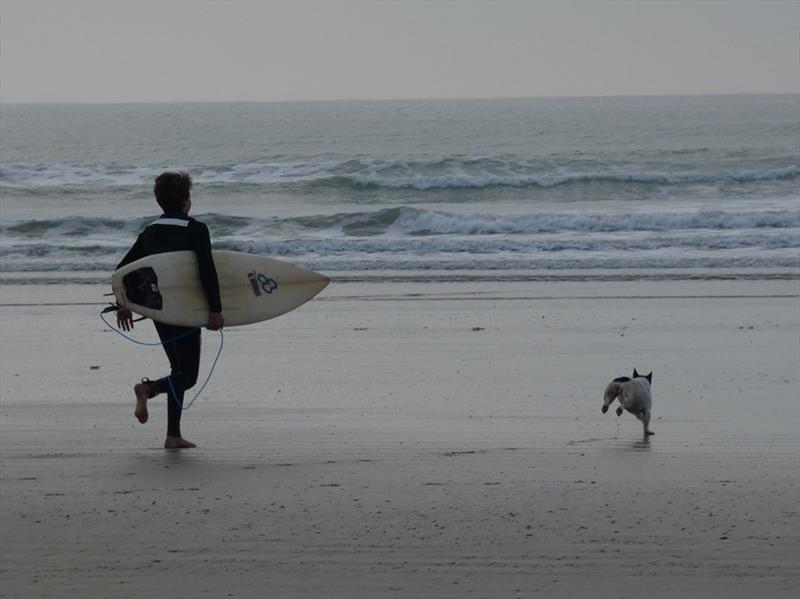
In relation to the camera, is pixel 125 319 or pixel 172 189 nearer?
pixel 172 189

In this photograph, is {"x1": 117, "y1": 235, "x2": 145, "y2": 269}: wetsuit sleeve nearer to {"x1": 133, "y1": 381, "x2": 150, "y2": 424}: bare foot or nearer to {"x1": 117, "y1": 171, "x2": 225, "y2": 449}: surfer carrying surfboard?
{"x1": 117, "y1": 171, "x2": 225, "y2": 449}: surfer carrying surfboard

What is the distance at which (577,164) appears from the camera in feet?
138

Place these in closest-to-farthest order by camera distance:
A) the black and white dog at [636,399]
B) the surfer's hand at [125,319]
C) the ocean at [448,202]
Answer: the surfer's hand at [125,319] → the black and white dog at [636,399] → the ocean at [448,202]

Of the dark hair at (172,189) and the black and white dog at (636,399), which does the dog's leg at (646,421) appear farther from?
the dark hair at (172,189)

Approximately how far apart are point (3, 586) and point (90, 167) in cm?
4163

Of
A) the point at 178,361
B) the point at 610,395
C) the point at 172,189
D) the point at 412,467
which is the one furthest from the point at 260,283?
the point at 610,395

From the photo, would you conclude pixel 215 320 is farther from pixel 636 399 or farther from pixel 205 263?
pixel 636 399

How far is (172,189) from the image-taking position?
6488 mm

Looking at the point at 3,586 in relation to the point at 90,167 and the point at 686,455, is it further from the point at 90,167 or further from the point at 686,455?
the point at 90,167

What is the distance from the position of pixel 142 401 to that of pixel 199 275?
0.71 metres

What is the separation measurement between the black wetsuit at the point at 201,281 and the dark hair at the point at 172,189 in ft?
0.38

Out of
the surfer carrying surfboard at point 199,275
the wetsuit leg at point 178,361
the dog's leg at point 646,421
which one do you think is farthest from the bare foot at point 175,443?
the dog's leg at point 646,421

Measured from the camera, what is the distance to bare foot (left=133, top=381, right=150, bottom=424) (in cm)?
667

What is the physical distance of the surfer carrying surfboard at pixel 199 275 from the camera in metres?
6.54
